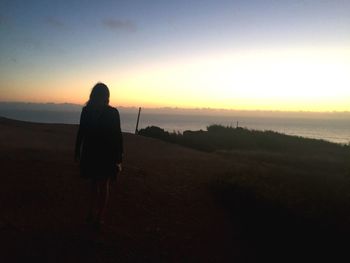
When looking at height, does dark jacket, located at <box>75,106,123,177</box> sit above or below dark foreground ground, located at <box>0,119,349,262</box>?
above

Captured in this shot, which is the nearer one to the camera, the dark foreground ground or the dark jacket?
the dark foreground ground

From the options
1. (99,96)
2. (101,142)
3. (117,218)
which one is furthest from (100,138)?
(117,218)

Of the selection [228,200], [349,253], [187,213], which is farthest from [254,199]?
[349,253]

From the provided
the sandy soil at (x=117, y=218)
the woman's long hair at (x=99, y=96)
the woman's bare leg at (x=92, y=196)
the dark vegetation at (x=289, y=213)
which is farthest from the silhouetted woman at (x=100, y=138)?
the dark vegetation at (x=289, y=213)

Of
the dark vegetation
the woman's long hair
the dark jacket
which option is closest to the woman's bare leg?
the dark jacket

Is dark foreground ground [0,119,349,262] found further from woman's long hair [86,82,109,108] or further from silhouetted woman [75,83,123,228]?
woman's long hair [86,82,109,108]

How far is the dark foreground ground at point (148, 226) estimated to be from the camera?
17.3 feet

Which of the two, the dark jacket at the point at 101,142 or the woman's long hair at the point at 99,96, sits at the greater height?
the woman's long hair at the point at 99,96

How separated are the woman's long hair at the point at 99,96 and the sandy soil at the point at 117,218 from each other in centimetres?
201

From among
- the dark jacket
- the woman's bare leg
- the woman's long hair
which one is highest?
→ the woman's long hair

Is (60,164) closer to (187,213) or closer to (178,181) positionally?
(178,181)

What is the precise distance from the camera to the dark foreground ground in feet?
17.3

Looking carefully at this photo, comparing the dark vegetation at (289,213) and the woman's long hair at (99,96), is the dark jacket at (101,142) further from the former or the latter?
the dark vegetation at (289,213)

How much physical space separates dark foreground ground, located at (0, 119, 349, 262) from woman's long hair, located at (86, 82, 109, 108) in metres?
2.01
